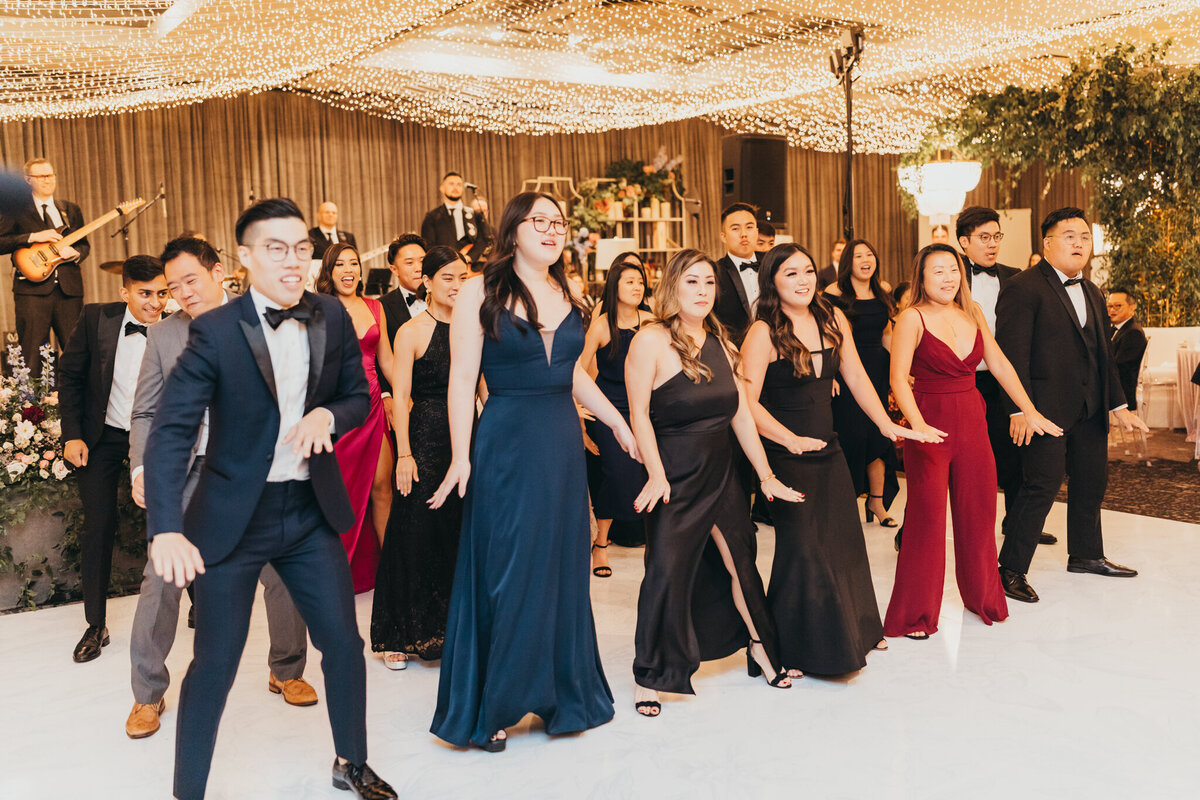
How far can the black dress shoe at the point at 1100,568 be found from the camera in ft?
16.1

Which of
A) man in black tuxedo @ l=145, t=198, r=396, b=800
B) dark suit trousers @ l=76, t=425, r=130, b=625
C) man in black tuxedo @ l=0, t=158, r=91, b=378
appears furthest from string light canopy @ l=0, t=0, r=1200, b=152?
man in black tuxedo @ l=145, t=198, r=396, b=800

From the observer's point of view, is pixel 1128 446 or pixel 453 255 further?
pixel 1128 446

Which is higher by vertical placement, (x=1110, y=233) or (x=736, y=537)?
(x=1110, y=233)

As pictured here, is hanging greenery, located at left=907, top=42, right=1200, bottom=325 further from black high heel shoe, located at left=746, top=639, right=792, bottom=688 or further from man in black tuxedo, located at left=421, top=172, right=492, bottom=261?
black high heel shoe, located at left=746, top=639, right=792, bottom=688

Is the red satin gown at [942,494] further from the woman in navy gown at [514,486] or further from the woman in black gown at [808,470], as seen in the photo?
the woman in navy gown at [514,486]

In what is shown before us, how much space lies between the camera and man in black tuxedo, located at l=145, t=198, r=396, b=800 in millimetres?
2441

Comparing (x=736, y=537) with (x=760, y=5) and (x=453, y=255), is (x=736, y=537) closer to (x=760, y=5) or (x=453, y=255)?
(x=453, y=255)

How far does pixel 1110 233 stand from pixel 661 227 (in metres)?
5.37

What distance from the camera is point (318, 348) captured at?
258 cm

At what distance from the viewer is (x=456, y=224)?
31.9ft

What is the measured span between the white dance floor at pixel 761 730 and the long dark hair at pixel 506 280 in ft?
4.23

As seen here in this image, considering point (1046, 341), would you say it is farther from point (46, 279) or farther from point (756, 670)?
point (46, 279)

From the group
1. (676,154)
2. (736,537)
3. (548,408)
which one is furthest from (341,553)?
(676,154)

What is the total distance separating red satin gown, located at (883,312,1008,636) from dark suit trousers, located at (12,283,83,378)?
6.42m
